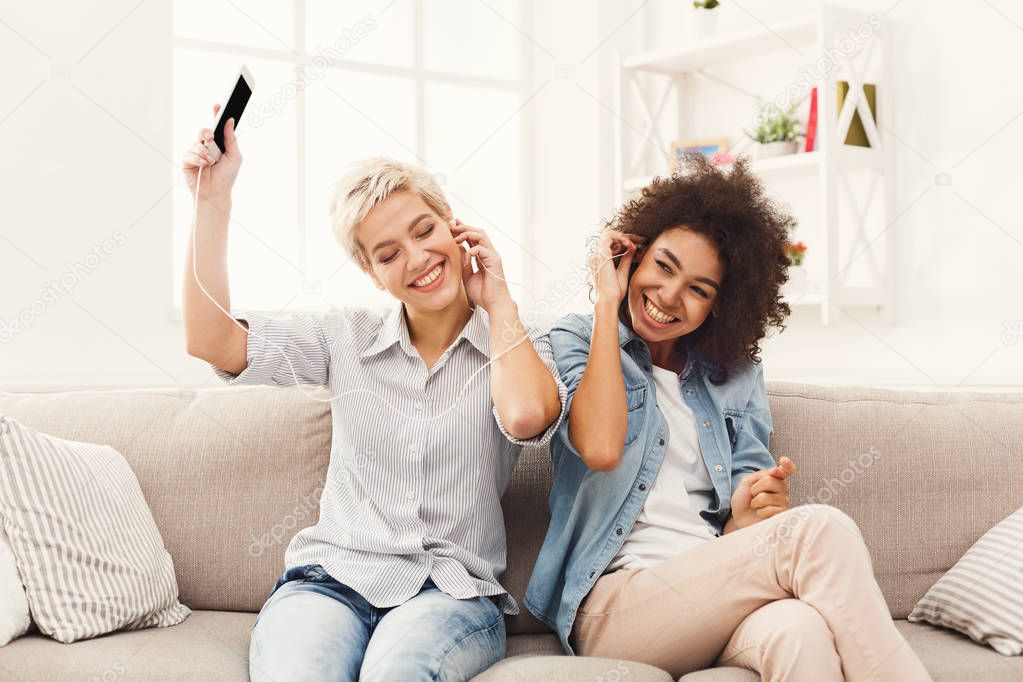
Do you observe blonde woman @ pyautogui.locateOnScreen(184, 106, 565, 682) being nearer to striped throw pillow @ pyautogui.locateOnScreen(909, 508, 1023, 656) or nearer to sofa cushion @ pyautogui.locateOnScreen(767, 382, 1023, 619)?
sofa cushion @ pyautogui.locateOnScreen(767, 382, 1023, 619)

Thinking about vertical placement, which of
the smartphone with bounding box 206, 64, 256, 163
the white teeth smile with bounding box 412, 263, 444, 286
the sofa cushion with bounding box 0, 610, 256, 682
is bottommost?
the sofa cushion with bounding box 0, 610, 256, 682

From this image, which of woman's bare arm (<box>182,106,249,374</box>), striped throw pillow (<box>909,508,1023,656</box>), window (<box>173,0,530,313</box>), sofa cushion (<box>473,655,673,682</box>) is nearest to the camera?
sofa cushion (<box>473,655,673,682</box>)

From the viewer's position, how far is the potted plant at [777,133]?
2873mm

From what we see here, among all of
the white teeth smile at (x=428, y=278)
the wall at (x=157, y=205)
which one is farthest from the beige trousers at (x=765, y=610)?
the wall at (x=157, y=205)

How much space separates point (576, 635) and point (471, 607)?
20 cm

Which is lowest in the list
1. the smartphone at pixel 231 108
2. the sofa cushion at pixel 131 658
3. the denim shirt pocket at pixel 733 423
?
the sofa cushion at pixel 131 658

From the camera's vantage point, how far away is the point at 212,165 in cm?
151

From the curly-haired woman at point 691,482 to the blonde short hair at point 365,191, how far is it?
11.9 inches

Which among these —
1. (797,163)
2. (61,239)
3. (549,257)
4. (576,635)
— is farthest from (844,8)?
(61,239)

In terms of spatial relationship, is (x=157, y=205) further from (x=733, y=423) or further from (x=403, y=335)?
(x=733, y=423)

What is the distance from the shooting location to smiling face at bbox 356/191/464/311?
1.58 meters

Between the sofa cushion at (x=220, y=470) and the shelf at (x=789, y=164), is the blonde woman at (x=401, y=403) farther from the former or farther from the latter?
the shelf at (x=789, y=164)

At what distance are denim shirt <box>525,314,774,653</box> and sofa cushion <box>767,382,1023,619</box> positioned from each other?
0.15 metres

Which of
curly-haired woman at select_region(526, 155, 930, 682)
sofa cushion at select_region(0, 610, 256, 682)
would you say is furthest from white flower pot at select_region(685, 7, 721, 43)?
sofa cushion at select_region(0, 610, 256, 682)
